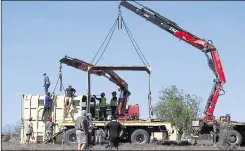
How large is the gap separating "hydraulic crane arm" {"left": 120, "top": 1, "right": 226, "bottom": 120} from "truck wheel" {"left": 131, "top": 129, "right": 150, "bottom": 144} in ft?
13.7

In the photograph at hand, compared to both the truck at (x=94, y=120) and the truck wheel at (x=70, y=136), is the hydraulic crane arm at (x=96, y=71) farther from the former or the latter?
the truck wheel at (x=70, y=136)

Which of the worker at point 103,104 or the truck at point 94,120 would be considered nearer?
the truck at point 94,120

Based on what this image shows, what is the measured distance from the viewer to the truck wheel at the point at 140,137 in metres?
26.9

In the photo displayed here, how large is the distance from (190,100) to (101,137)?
51.9 metres

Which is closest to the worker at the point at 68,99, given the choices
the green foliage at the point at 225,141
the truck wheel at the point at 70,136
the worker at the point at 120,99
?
the truck wheel at the point at 70,136

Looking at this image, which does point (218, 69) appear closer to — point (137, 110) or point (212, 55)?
point (212, 55)

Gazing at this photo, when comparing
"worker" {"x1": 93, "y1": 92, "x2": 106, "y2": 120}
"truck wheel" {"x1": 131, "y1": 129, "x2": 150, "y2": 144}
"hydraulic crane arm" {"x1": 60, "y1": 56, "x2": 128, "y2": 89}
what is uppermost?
"hydraulic crane arm" {"x1": 60, "y1": 56, "x2": 128, "y2": 89}

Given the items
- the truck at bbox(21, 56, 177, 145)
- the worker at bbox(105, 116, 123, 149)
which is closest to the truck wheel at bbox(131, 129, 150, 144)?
the truck at bbox(21, 56, 177, 145)

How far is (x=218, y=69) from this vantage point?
1166 inches

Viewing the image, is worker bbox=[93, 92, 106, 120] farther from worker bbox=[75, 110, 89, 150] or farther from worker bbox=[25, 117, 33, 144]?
worker bbox=[75, 110, 89, 150]

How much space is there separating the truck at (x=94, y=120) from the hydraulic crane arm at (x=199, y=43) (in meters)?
3.13

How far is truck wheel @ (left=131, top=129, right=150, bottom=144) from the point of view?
26.9m

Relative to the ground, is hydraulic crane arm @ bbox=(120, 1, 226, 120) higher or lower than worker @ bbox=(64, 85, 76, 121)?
higher

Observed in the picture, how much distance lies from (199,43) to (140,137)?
269 inches
